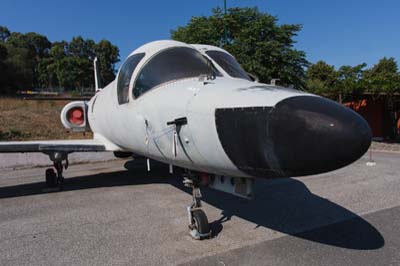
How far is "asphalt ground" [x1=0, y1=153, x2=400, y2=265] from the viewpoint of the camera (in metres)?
3.67

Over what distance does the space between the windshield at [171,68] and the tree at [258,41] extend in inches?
409

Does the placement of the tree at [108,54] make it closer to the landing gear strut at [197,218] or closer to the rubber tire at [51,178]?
the rubber tire at [51,178]

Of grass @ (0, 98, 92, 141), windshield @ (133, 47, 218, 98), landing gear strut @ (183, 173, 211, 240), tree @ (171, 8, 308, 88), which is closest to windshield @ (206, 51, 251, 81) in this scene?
windshield @ (133, 47, 218, 98)

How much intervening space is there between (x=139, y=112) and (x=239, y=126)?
199 centimetres

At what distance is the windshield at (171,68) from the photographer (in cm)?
406

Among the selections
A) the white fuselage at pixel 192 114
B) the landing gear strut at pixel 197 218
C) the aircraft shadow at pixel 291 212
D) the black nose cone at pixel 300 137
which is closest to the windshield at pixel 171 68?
the white fuselage at pixel 192 114

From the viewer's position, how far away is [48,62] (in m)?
85.4

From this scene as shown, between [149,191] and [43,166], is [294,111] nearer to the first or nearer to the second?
[149,191]

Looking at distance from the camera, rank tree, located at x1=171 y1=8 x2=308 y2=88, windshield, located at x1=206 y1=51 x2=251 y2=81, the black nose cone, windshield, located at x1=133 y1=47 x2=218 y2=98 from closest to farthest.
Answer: the black nose cone → windshield, located at x1=133 y1=47 x2=218 y2=98 → windshield, located at x1=206 y1=51 x2=251 y2=81 → tree, located at x1=171 y1=8 x2=308 y2=88

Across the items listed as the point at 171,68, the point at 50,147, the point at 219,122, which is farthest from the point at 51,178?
the point at 219,122

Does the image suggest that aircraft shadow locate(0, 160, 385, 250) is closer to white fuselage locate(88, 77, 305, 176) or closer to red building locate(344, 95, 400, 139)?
white fuselage locate(88, 77, 305, 176)

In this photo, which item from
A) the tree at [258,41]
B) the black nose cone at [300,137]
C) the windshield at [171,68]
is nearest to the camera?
the black nose cone at [300,137]

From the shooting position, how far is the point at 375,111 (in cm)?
2006

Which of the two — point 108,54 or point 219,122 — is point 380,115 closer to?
point 219,122
